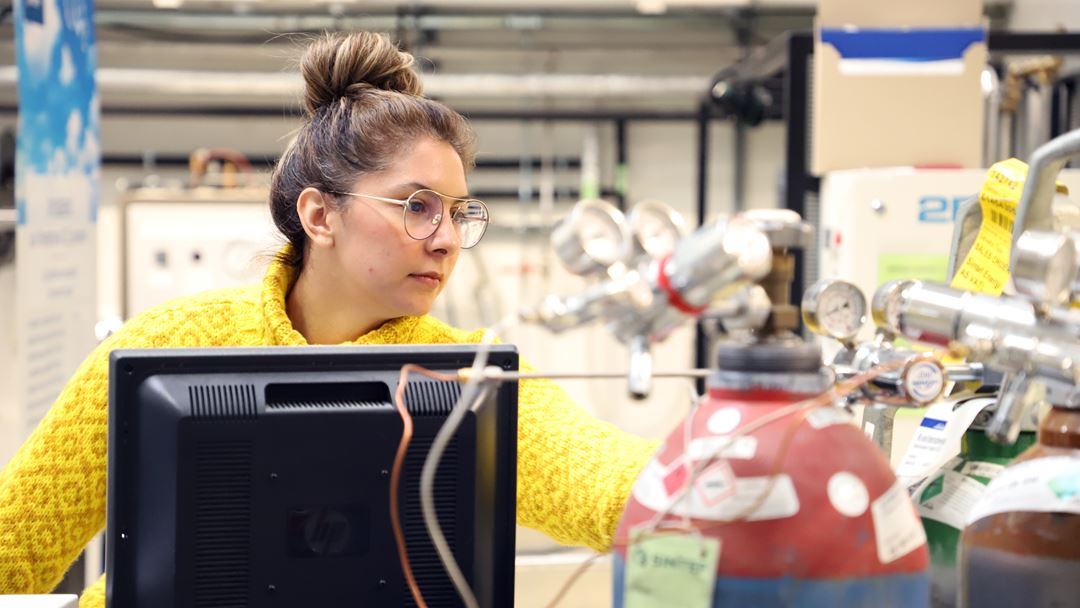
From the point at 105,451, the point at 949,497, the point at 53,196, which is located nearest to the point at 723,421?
the point at 949,497

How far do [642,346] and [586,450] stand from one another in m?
0.78

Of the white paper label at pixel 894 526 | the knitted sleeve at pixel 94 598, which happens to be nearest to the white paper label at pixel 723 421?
the white paper label at pixel 894 526

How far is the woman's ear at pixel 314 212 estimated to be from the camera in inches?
70.5

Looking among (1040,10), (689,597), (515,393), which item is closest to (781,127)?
(1040,10)

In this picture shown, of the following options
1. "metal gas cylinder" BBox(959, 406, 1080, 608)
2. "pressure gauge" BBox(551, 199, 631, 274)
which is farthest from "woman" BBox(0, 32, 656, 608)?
"pressure gauge" BBox(551, 199, 631, 274)

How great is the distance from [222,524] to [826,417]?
1.74ft

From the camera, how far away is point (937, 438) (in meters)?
1.09

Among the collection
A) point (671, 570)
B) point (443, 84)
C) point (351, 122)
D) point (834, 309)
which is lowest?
point (671, 570)

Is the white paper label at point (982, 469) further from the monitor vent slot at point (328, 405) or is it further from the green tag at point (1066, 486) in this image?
the monitor vent slot at point (328, 405)

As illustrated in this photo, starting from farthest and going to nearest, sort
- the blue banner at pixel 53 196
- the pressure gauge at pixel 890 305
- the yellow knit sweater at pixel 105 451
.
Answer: the blue banner at pixel 53 196
the yellow knit sweater at pixel 105 451
the pressure gauge at pixel 890 305

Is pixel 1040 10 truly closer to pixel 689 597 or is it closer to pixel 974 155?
pixel 974 155

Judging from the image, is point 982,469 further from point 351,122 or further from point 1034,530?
point 351,122

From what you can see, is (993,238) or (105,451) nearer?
(993,238)

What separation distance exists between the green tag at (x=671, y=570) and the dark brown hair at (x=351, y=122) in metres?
1.09
